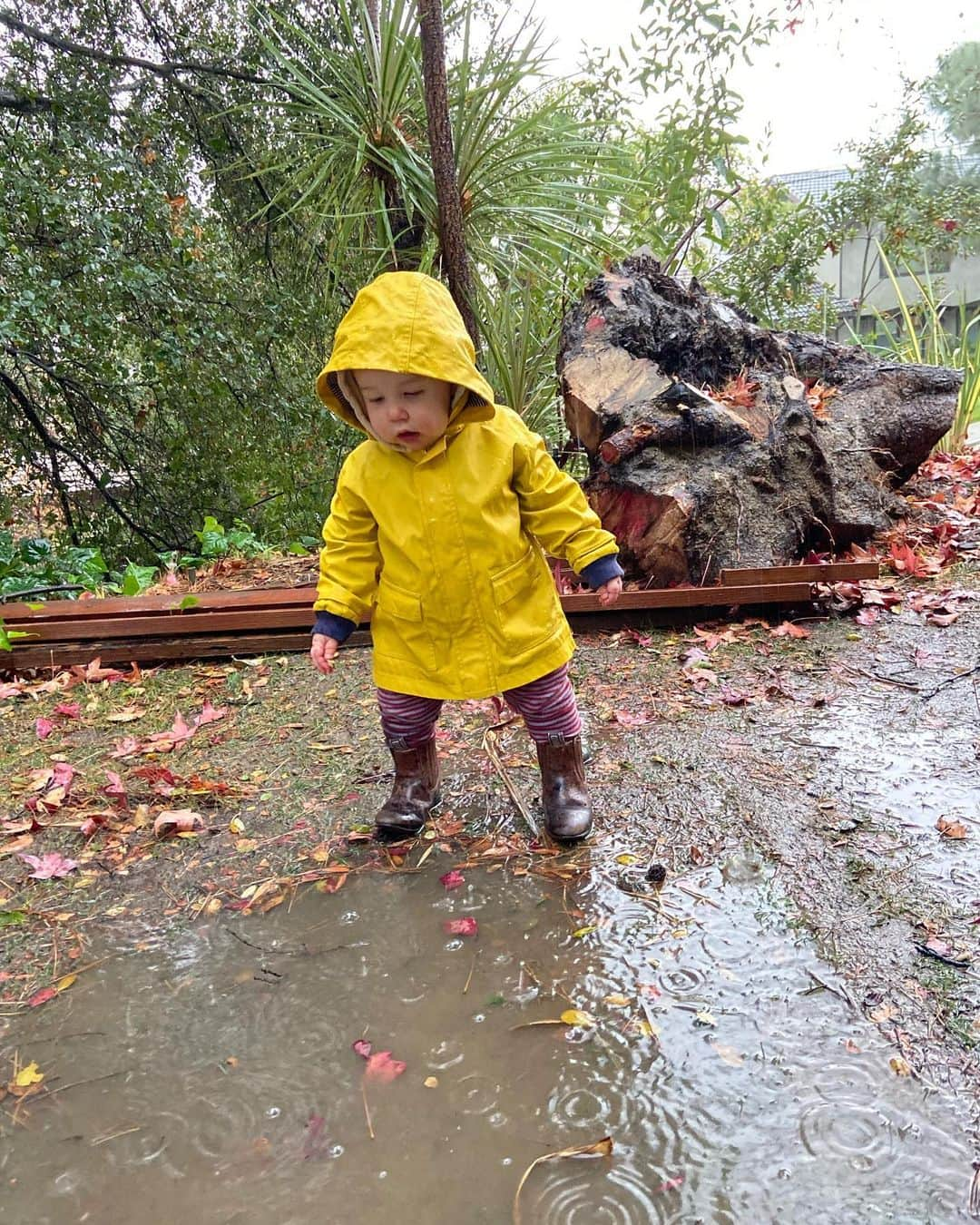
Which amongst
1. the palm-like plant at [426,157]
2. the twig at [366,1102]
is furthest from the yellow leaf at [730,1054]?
the palm-like plant at [426,157]

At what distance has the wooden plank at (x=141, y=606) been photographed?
359 cm

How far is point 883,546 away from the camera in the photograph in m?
3.96

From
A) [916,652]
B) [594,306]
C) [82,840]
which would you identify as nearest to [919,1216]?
[82,840]

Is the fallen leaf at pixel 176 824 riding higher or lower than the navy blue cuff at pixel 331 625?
lower

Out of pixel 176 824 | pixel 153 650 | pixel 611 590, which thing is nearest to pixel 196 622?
pixel 153 650

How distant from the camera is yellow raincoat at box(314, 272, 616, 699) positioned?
1820 mm

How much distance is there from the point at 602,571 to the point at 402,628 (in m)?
0.50

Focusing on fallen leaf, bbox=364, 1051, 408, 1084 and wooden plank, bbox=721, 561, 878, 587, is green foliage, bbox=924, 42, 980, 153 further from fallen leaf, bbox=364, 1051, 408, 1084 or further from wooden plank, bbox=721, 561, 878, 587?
fallen leaf, bbox=364, 1051, 408, 1084

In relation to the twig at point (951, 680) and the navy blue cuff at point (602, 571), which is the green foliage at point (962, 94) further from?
the navy blue cuff at point (602, 571)

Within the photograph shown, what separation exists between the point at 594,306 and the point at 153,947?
146 inches

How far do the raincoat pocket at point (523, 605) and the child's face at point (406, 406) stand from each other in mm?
363

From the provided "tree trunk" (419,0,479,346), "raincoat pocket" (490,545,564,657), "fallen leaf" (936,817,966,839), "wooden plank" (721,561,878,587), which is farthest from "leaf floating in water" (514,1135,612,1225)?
"tree trunk" (419,0,479,346)

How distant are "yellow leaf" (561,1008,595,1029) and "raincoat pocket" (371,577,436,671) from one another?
809mm

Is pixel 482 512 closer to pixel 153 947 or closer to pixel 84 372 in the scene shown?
pixel 153 947
